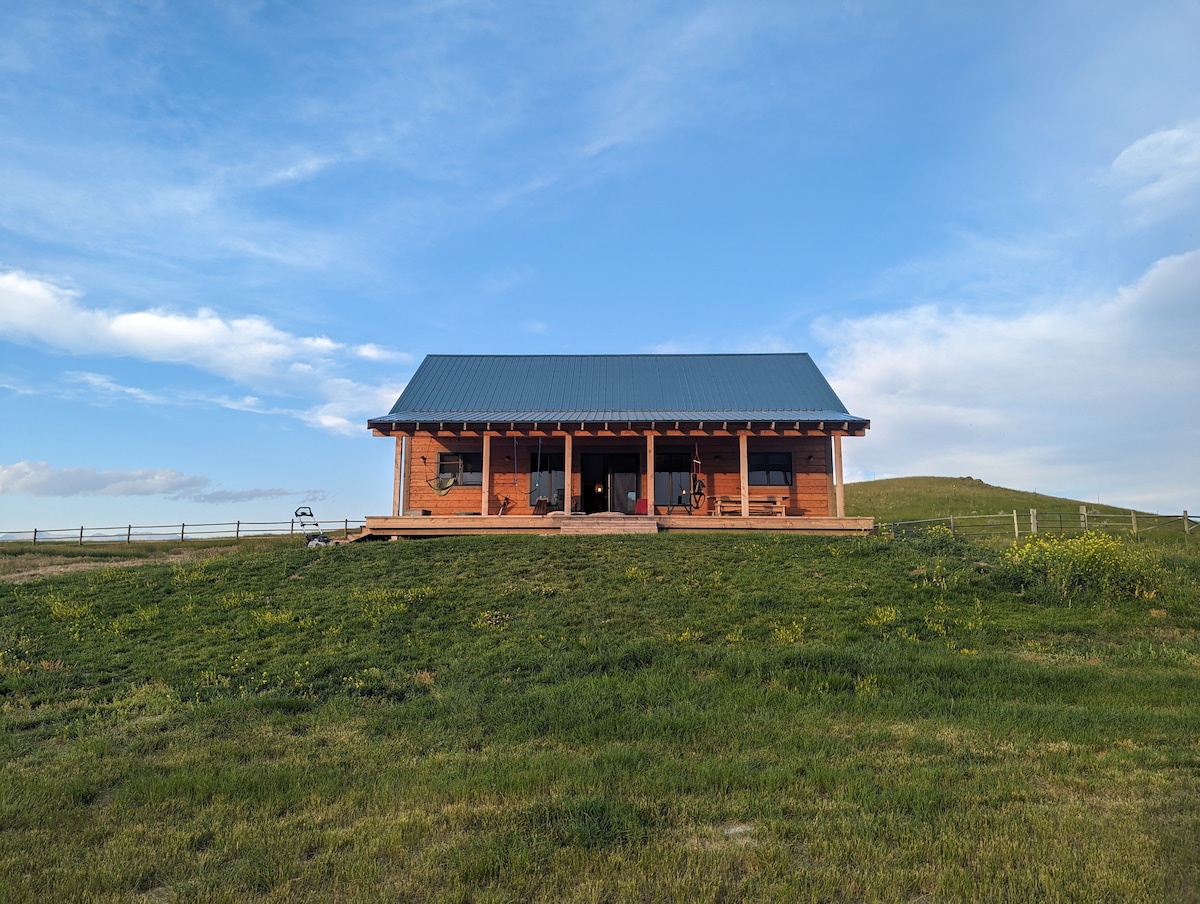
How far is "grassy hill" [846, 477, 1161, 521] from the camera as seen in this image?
37.2 m

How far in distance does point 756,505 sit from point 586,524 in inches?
243

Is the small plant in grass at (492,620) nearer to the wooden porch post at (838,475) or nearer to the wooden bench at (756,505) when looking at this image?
the wooden bench at (756,505)

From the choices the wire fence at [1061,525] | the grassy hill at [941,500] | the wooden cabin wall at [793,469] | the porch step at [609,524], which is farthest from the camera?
the grassy hill at [941,500]

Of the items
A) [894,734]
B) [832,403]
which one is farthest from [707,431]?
[894,734]

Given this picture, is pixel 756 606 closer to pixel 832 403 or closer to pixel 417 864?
pixel 417 864

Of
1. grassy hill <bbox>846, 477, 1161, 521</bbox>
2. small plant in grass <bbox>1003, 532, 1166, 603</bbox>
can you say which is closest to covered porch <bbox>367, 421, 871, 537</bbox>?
small plant in grass <bbox>1003, 532, 1166, 603</bbox>

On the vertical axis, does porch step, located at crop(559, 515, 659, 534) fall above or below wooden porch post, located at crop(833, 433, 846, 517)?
below

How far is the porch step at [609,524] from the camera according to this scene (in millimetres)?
21734

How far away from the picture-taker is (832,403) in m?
26.8

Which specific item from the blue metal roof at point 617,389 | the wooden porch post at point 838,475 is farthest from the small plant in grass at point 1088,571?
the blue metal roof at point 617,389

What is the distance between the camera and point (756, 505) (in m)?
25.0

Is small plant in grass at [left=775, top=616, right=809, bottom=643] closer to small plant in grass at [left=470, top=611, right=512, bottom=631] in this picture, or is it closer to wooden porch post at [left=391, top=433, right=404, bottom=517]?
small plant in grass at [left=470, top=611, right=512, bottom=631]

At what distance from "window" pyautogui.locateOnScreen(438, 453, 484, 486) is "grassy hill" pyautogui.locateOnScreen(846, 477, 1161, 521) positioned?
18950mm

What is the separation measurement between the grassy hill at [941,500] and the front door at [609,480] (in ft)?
46.7
